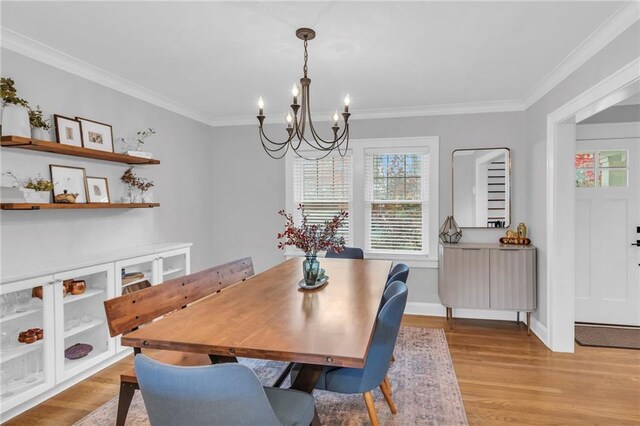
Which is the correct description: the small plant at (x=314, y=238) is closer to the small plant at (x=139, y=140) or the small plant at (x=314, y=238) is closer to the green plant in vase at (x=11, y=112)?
the green plant in vase at (x=11, y=112)

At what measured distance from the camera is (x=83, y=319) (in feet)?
9.51

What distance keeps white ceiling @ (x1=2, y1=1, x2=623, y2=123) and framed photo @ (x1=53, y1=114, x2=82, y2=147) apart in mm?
503

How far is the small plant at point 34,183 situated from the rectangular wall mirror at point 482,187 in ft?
12.8

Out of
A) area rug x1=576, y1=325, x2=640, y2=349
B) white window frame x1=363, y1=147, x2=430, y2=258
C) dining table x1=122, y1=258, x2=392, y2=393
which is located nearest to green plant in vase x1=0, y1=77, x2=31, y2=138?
dining table x1=122, y1=258, x2=392, y2=393

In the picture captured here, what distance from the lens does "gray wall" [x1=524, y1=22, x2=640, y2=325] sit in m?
2.41

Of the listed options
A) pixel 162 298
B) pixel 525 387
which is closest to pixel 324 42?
pixel 162 298

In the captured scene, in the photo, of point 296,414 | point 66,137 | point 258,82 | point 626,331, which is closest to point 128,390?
point 296,414

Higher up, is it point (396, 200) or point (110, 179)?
point (110, 179)

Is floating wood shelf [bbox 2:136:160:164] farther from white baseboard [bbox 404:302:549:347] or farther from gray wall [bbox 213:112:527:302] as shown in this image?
white baseboard [bbox 404:302:549:347]

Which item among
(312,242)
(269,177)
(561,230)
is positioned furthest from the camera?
(269,177)

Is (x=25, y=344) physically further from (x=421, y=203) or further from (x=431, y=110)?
(x=431, y=110)

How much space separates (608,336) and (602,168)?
174 cm

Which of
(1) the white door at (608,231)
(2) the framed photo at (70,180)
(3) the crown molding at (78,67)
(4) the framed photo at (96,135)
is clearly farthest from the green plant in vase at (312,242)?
(1) the white door at (608,231)

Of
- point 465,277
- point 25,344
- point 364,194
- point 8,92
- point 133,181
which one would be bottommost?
point 25,344
